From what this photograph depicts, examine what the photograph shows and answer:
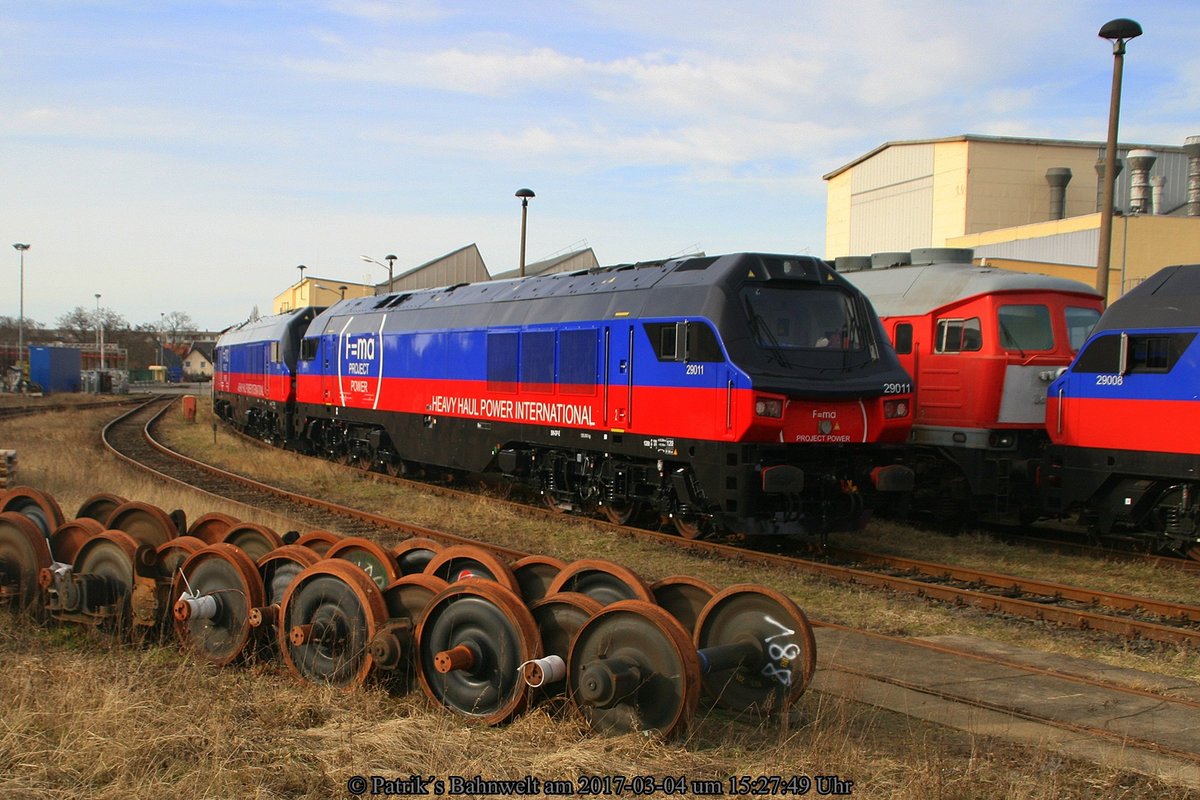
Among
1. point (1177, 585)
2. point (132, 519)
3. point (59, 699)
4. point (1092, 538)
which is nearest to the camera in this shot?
point (59, 699)

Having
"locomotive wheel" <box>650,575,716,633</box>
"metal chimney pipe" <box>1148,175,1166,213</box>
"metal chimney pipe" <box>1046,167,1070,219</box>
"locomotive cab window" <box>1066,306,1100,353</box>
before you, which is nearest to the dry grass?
"locomotive wheel" <box>650,575,716,633</box>

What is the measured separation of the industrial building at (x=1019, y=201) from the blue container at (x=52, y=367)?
49.7 meters

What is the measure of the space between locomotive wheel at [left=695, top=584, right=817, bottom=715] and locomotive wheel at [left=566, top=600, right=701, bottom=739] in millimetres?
393

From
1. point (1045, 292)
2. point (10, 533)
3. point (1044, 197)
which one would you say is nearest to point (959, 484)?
point (1045, 292)

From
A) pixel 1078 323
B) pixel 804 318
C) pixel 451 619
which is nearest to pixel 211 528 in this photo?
pixel 451 619

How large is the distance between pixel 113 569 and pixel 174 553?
1.60ft

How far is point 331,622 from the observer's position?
245 inches

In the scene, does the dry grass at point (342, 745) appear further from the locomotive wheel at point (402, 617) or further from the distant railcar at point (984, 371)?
the distant railcar at point (984, 371)

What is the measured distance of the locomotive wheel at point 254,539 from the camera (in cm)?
816

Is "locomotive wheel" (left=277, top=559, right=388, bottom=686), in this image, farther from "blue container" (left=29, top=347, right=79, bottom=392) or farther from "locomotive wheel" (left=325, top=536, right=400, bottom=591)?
"blue container" (left=29, top=347, right=79, bottom=392)

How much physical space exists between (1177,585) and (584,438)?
24.4ft

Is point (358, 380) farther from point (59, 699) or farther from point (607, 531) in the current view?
point (59, 699)

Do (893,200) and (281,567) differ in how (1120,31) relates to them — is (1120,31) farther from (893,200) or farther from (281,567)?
(893,200)

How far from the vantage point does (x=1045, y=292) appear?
1452cm
